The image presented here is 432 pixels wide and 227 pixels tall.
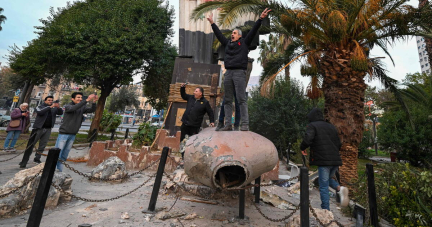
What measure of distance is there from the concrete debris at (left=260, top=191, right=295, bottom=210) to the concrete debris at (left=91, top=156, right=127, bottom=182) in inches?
144

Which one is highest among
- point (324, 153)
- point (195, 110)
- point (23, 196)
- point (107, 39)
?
point (107, 39)

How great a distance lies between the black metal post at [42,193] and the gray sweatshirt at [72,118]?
8.39ft

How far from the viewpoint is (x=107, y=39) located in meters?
11.5

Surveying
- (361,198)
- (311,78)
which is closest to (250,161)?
(361,198)

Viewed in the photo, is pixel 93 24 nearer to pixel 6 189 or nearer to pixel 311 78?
pixel 6 189

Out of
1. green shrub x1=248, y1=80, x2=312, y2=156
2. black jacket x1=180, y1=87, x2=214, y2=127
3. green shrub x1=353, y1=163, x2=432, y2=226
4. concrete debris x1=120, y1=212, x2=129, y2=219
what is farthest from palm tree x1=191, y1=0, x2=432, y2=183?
green shrub x1=248, y1=80, x2=312, y2=156

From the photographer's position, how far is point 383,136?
571 inches

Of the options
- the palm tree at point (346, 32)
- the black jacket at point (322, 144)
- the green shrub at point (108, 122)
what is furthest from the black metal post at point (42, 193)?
the green shrub at point (108, 122)

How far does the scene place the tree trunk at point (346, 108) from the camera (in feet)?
20.9

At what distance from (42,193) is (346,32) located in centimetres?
810

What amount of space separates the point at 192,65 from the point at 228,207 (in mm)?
5601

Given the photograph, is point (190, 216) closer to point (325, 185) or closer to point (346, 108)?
point (325, 185)

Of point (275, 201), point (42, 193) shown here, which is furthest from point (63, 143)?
point (275, 201)

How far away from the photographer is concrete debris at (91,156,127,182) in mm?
5457
